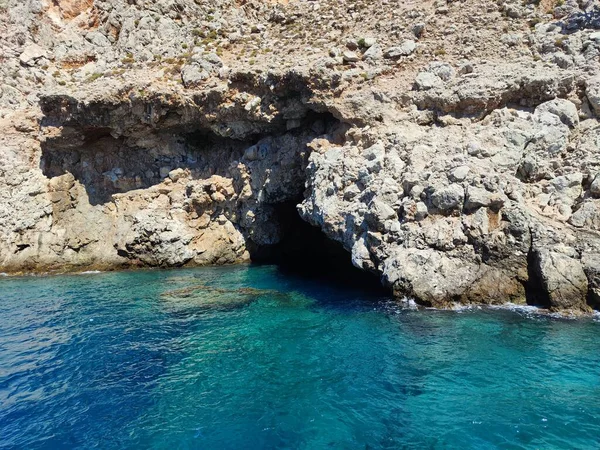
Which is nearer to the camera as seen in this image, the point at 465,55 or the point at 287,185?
the point at 465,55

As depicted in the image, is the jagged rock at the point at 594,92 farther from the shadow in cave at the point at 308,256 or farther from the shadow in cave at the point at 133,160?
Answer: the shadow in cave at the point at 133,160

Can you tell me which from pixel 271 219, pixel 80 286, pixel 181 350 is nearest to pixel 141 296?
pixel 80 286

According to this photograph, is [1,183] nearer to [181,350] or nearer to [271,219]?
[271,219]

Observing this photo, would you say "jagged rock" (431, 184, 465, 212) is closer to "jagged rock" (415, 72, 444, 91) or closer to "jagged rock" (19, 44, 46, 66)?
"jagged rock" (415, 72, 444, 91)

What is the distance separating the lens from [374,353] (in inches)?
535

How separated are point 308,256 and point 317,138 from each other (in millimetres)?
11962

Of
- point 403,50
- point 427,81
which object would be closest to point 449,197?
point 427,81

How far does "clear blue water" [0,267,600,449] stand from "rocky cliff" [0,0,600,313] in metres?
3.54

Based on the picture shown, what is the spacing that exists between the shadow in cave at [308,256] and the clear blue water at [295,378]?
5.68 meters

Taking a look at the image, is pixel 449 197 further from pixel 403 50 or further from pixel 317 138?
pixel 403 50

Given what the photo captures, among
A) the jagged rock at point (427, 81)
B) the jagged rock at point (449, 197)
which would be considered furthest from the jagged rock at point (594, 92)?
the jagged rock at point (449, 197)

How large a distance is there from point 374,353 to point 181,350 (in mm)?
6634

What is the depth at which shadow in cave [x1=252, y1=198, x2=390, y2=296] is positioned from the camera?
2528 cm

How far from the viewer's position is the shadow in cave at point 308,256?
2528 centimetres
